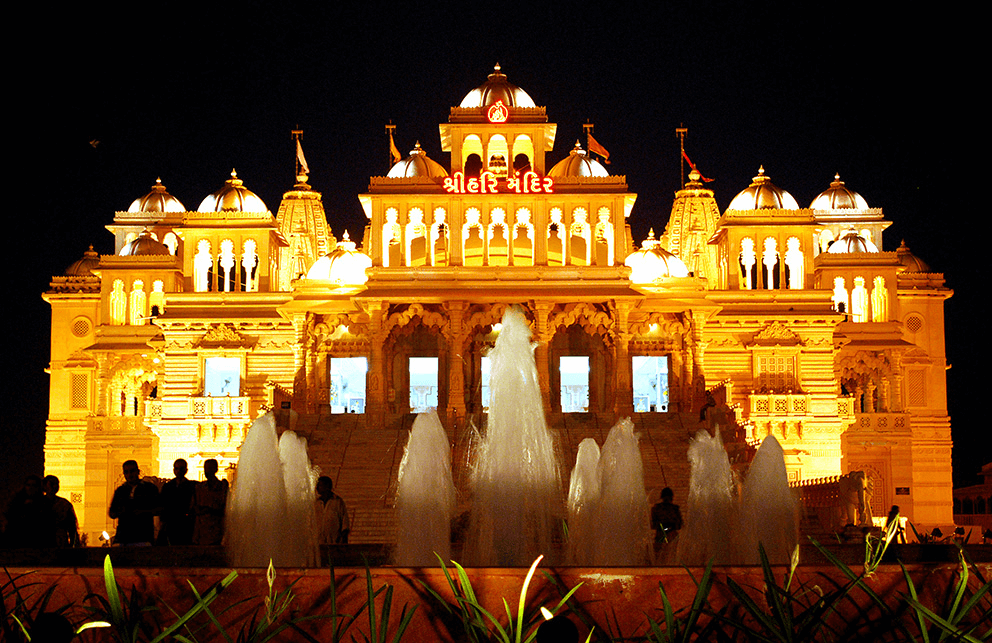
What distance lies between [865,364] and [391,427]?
2015 cm

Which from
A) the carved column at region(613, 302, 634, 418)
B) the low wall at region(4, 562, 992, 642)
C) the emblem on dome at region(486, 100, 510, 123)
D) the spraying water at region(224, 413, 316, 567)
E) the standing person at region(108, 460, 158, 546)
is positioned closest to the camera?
the low wall at region(4, 562, 992, 642)

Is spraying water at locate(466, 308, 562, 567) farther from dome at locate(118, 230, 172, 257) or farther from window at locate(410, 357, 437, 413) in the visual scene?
dome at locate(118, 230, 172, 257)

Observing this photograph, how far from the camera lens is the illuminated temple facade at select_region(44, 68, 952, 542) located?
37.4 metres

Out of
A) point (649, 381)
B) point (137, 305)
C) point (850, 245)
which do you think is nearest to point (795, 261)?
point (850, 245)

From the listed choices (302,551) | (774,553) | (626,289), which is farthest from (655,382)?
(302,551)

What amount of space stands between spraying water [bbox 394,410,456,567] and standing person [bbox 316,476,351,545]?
0.83 meters

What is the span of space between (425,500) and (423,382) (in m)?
25.4

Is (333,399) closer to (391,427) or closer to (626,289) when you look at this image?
(391,427)

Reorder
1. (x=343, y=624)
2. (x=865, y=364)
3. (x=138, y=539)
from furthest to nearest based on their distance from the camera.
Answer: (x=865, y=364), (x=138, y=539), (x=343, y=624)

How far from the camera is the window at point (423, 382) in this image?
42.2 meters

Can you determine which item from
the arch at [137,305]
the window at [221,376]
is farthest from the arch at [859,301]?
the arch at [137,305]

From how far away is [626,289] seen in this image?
3712cm

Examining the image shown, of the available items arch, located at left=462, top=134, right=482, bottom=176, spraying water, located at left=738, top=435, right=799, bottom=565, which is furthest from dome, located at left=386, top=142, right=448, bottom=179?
spraying water, located at left=738, top=435, right=799, bottom=565

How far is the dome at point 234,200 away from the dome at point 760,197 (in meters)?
17.5
